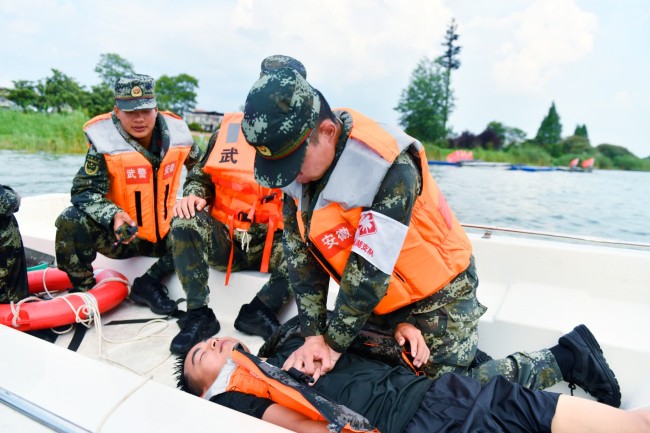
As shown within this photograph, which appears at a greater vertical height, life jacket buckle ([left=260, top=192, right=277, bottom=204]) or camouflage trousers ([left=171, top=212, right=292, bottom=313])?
life jacket buckle ([left=260, top=192, right=277, bottom=204])

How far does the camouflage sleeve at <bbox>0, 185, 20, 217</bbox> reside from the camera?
1986 millimetres

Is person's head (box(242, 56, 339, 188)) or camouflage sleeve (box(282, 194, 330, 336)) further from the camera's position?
camouflage sleeve (box(282, 194, 330, 336))

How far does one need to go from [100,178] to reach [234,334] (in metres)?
1.06

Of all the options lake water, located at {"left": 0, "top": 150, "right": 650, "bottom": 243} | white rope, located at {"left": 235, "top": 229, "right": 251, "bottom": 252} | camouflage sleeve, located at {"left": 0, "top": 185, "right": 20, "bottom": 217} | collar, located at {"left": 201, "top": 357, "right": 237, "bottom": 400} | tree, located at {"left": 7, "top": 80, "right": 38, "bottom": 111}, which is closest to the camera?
collar, located at {"left": 201, "top": 357, "right": 237, "bottom": 400}

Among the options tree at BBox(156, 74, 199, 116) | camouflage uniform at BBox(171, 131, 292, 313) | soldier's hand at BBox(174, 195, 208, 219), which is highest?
tree at BBox(156, 74, 199, 116)

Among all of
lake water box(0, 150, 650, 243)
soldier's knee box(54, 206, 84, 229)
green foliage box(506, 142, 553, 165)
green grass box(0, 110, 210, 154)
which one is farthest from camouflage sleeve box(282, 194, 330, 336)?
green foliage box(506, 142, 553, 165)

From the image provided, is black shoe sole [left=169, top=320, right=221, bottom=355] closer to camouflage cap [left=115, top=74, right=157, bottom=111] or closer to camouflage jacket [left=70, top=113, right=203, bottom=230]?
camouflage jacket [left=70, top=113, right=203, bottom=230]

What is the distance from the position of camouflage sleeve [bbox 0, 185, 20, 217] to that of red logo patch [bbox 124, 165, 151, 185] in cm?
50

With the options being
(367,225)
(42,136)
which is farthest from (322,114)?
(42,136)

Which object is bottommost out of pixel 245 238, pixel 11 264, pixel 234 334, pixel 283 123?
pixel 234 334

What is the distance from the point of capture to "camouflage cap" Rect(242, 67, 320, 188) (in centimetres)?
100

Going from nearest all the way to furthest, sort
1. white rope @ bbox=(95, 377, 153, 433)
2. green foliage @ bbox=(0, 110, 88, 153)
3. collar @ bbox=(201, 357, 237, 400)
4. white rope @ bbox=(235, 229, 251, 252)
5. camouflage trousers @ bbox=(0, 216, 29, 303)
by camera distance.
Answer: white rope @ bbox=(95, 377, 153, 433) < collar @ bbox=(201, 357, 237, 400) < camouflage trousers @ bbox=(0, 216, 29, 303) < white rope @ bbox=(235, 229, 251, 252) < green foliage @ bbox=(0, 110, 88, 153)

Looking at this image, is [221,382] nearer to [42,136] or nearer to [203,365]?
[203,365]

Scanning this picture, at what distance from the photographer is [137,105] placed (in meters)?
2.33
